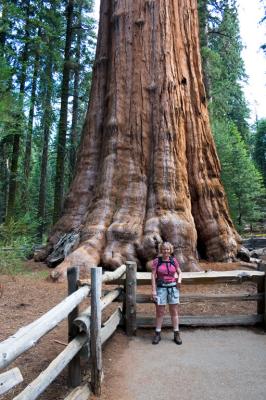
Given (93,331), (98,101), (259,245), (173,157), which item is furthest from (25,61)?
(93,331)

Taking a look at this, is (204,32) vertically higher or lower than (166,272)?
higher

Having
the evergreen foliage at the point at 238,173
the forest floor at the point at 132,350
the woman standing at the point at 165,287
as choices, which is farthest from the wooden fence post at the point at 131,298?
the evergreen foliage at the point at 238,173

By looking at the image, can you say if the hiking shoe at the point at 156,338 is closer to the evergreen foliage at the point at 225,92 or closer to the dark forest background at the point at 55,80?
the dark forest background at the point at 55,80

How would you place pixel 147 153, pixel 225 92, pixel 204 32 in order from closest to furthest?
pixel 147 153 → pixel 204 32 → pixel 225 92

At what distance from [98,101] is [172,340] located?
309 inches

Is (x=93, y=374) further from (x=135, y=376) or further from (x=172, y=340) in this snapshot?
(x=172, y=340)

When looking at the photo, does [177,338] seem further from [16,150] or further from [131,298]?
[16,150]

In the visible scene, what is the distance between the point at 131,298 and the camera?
20.6 ft

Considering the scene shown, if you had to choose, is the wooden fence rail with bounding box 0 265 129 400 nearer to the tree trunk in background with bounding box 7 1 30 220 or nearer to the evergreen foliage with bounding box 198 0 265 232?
the tree trunk in background with bounding box 7 1 30 220

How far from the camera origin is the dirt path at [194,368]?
437 centimetres

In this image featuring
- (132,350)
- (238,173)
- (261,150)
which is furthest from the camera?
(261,150)

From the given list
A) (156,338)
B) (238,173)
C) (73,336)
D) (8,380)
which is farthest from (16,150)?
(8,380)

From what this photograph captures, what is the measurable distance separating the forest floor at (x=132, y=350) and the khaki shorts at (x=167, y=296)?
552mm

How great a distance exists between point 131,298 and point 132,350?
85 centimetres
